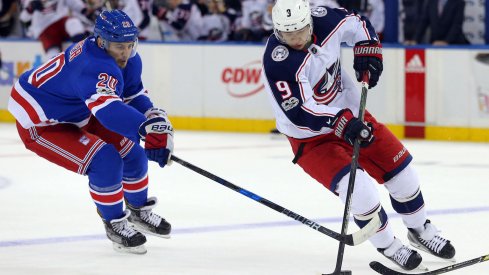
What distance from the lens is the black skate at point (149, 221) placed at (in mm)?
5289

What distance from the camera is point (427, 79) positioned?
362 inches

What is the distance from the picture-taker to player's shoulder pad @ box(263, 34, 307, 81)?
4539 millimetres

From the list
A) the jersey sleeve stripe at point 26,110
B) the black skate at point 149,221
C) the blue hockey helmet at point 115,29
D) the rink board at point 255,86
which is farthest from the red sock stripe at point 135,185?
the rink board at point 255,86

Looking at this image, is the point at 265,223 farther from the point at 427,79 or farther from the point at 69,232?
the point at 427,79

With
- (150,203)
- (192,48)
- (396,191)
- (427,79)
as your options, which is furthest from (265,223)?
(192,48)

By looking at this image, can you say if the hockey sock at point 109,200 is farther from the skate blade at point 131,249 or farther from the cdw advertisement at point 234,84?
the cdw advertisement at point 234,84

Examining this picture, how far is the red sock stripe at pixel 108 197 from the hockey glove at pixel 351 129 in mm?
1056

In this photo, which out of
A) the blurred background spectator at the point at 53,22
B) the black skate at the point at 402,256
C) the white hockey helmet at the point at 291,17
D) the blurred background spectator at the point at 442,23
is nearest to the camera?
the white hockey helmet at the point at 291,17

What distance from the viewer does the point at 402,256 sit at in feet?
15.2

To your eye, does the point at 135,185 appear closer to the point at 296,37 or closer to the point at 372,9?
the point at 296,37

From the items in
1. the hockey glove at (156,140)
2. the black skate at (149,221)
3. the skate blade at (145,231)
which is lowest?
the skate blade at (145,231)

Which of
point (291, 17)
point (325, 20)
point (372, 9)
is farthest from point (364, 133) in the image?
point (372, 9)

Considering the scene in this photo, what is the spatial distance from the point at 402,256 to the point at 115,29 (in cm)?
148

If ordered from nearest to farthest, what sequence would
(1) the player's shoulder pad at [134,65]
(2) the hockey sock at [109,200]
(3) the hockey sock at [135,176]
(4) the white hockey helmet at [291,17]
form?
1. (4) the white hockey helmet at [291,17]
2. (2) the hockey sock at [109,200]
3. (1) the player's shoulder pad at [134,65]
4. (3) the hockey sock at [135,176]
